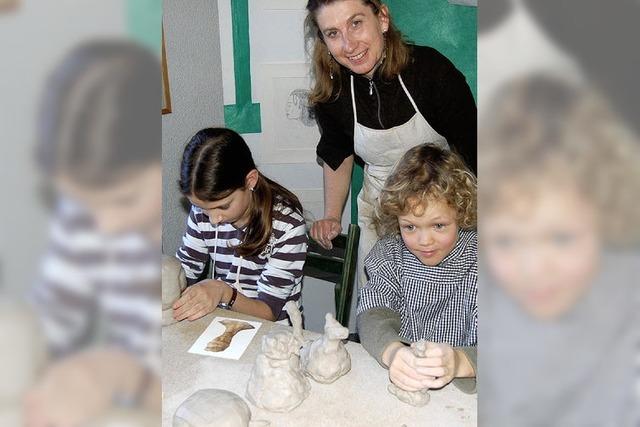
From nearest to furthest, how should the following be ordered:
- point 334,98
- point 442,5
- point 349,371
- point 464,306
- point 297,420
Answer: point 297,420 → point 349,371 → point 464,306 → point 334,98 → point 442,5

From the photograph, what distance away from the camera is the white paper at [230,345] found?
126cm

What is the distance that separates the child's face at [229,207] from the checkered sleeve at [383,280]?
35 cm

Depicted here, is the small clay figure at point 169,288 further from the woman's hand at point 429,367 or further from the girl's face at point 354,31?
the girl's face at point 354,31

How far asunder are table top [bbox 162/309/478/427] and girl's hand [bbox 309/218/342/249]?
19.9 inches

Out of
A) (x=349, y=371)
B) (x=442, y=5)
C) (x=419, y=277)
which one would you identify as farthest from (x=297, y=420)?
(x=442, y=5)

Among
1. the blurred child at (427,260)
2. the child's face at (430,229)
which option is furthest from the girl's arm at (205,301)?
the child's face at (430,229)

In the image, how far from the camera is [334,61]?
173 cm

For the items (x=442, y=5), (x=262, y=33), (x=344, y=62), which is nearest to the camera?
(x=344, y=62)

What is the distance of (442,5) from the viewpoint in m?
2.09

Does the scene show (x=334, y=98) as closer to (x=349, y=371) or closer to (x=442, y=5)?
(x=442, y=5)
